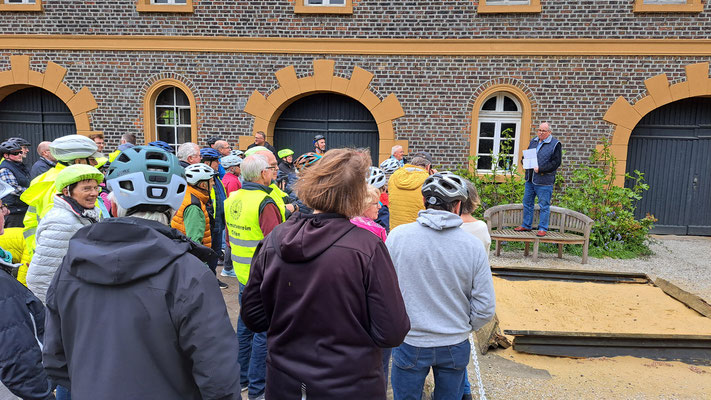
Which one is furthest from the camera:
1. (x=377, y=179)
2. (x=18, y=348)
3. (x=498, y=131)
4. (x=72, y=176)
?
(x=498, y=131)

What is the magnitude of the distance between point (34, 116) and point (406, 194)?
10608mm

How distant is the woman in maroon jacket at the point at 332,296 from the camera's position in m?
1.87

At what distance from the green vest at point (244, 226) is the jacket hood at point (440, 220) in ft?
5.10

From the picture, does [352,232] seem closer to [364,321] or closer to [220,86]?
[364,321]

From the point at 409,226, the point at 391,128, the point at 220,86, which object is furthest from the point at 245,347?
the point at 220,86

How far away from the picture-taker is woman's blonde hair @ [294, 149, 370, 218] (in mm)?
1937

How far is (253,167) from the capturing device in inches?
145

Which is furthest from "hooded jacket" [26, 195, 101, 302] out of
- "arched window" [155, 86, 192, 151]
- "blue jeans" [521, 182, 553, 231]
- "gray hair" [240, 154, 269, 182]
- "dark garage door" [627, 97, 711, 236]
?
"dark garage door" [627, 97, 711, 236]

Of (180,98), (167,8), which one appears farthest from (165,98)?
(167,8)

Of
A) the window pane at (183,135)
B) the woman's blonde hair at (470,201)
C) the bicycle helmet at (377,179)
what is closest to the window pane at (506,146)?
the bicycle helmet at (377,179)

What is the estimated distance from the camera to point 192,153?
6098 mm

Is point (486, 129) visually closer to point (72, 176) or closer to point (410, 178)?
point (410, 178)

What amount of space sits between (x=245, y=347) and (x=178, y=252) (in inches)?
89.3

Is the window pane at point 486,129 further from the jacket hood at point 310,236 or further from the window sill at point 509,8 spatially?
the jacket hood at point 310,236
